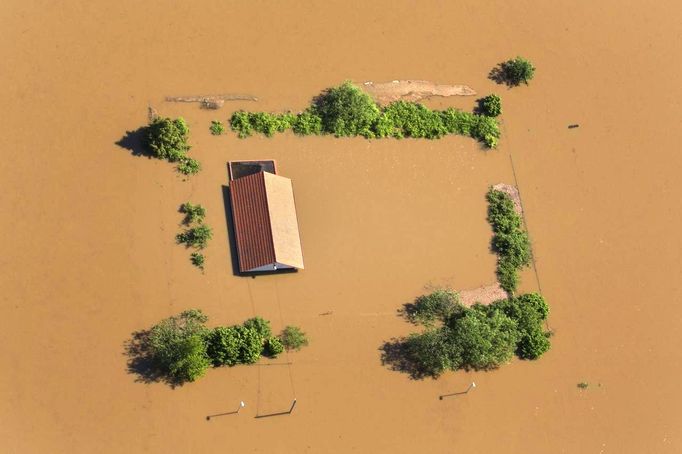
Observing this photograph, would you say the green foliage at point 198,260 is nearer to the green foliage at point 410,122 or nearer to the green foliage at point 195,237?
the green foliage at point 195,237

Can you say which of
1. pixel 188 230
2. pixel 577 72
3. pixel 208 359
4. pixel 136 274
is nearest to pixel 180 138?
pixel 188 230

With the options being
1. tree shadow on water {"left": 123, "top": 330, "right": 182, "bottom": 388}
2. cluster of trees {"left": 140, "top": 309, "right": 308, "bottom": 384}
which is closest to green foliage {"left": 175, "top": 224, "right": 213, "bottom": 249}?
cluster of trees {"left": 140, "top": 309, "right": 308, "bottom": 384}

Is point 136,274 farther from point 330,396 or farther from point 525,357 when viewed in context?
point 525,357

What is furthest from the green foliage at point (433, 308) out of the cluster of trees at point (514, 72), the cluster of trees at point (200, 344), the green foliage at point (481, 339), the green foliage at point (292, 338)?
the cluster of trees at point (514, 72)

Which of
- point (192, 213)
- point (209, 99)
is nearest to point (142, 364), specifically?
point (192, 213)

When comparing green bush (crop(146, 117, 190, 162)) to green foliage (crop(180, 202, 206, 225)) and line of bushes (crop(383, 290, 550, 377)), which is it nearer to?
green foliage (crop(180, 202, 206, 225))

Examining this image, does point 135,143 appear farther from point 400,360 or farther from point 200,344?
point 400,360
